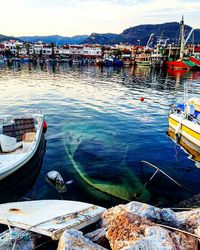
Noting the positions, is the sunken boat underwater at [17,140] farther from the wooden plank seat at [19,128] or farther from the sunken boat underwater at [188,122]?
the sunken boat underwater at [188,122]

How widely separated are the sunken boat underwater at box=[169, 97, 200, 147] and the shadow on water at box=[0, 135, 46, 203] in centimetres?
1311

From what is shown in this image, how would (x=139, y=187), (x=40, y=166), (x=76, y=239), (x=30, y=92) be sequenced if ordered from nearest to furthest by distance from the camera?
(x=76, y=239) < (x=139, y=187) < (x=40, y=166) < (x=30, y=92)

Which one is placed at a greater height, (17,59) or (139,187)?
(17,59)

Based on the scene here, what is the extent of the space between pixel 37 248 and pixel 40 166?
952cm

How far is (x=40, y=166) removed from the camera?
16.7 m

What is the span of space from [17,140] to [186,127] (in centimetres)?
1467

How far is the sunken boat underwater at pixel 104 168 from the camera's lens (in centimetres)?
1375

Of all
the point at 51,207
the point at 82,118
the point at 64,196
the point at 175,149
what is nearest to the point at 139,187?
the point at 64,196

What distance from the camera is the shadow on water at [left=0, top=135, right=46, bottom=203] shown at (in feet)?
44.2

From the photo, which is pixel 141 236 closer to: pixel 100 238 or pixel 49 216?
pixel 100 238

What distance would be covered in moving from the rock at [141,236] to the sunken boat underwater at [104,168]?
6195mm

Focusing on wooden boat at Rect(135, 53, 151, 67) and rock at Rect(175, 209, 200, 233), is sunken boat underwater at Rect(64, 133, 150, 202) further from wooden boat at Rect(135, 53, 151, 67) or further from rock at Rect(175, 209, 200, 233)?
wooden boat at Rect(135, 53, 151, 67)

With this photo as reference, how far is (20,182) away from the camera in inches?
581

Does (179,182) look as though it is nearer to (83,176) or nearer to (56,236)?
(83,176)
